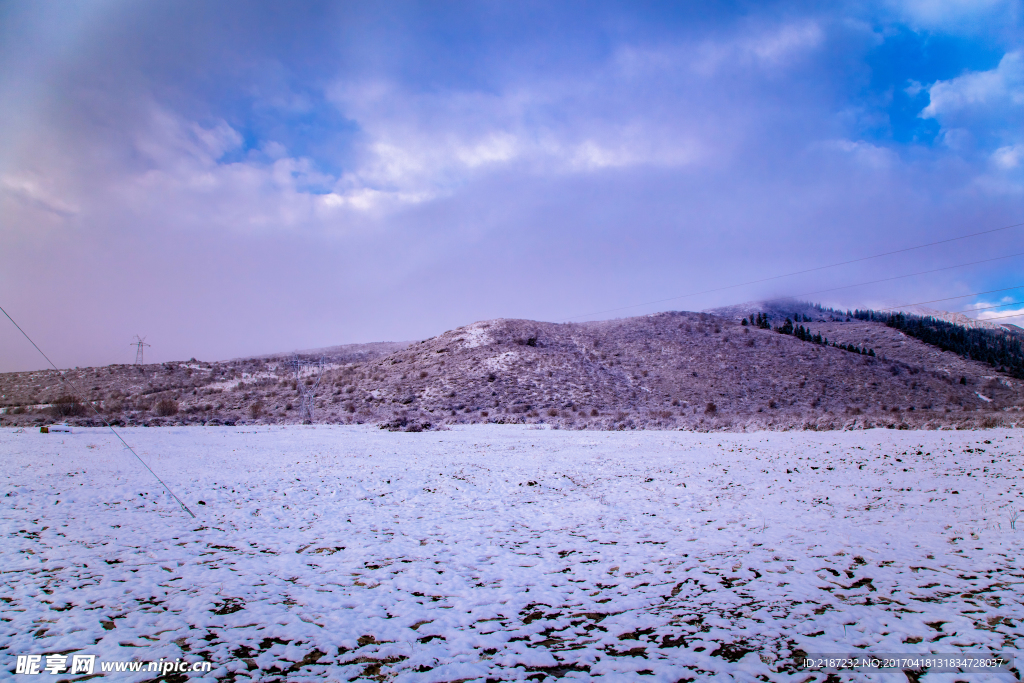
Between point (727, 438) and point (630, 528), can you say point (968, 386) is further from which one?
point (630, 528)

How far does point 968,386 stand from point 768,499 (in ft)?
227

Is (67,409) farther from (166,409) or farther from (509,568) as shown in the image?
(509,568)

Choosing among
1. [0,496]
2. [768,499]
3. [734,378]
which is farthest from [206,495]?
[734,378]

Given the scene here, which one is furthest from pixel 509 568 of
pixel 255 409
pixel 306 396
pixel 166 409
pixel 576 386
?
pixel 576 386

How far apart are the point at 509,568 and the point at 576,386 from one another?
1350 inches

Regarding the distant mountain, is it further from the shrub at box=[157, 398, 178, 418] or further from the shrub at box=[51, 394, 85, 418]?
the shrub at box=[51, 394, 85, 418]

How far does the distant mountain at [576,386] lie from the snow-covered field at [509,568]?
15.1 metres

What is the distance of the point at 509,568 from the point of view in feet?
21.4

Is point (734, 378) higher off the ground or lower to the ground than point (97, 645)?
higher

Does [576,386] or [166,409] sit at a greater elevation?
[576,386]

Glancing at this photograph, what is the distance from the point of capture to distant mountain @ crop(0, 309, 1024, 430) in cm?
2948

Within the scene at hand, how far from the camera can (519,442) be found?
20.3m

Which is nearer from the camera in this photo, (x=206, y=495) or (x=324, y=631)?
(x=324, y=631)

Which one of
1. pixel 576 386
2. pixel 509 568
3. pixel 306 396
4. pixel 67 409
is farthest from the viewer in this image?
pixel 576 386
